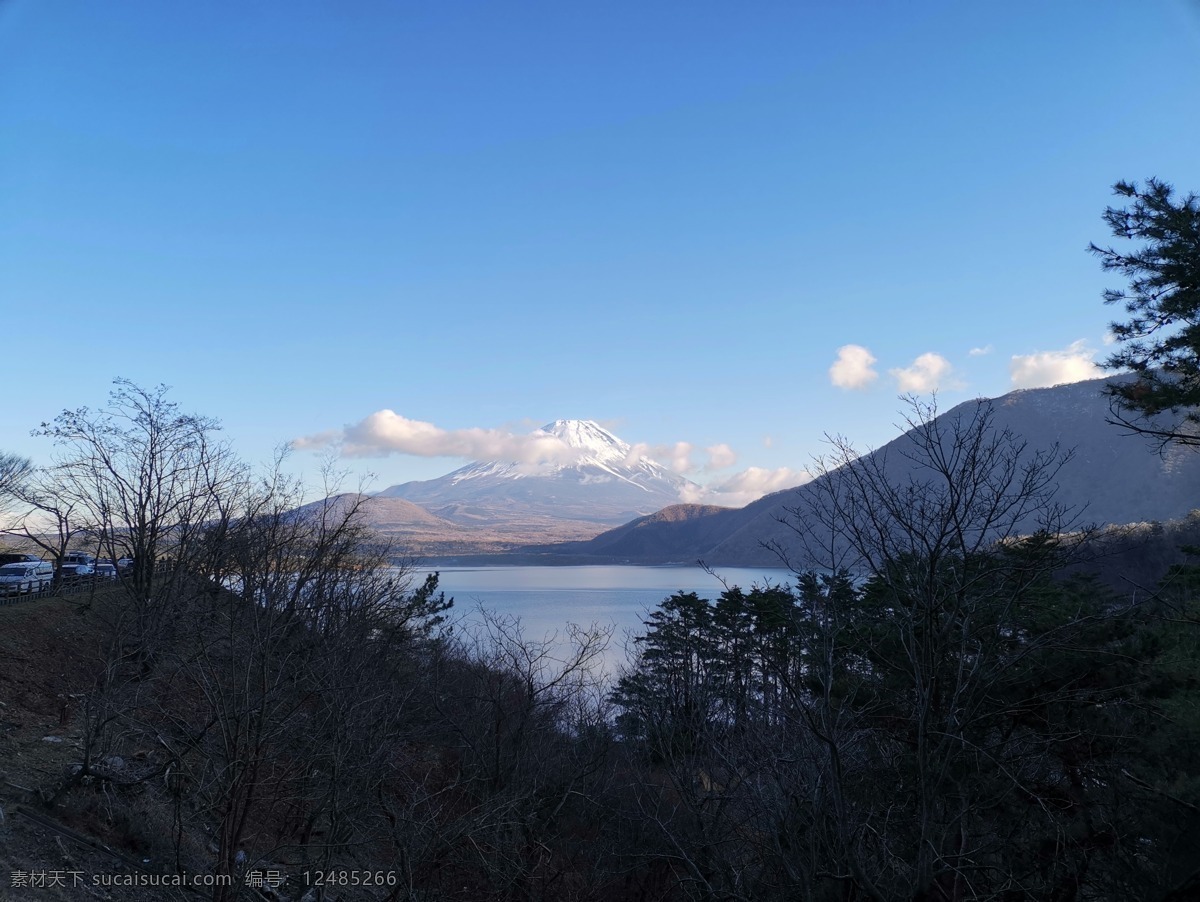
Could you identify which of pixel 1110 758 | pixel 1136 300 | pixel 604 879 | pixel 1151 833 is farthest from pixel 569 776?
pixel 1136 300

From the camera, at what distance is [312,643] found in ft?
40.4

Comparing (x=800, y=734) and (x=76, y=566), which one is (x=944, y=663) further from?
(x=76, y=566)

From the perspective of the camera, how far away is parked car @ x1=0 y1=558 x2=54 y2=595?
22.4 m

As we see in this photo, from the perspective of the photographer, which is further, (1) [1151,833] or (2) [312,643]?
(2) [312,643]

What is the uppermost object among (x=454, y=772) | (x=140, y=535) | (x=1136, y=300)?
(x=1136, y=300)

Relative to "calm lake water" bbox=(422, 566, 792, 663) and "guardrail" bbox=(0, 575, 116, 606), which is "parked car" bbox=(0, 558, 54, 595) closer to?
"guardrail" bbox=(0, 575, 116, 606)

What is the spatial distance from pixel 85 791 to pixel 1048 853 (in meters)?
11.8

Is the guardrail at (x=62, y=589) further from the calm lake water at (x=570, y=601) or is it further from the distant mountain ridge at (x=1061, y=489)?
the distant mountain ridge at (x=1061, y=489)

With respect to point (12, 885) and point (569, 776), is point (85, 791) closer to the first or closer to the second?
point (12, 885)

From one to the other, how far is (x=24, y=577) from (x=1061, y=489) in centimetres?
10133

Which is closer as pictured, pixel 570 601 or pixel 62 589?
pixel 62 589

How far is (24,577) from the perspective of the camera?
23.7 metres

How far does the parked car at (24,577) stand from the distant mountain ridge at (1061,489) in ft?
78.3

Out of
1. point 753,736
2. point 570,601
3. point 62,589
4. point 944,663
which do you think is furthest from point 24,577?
point 570,601
